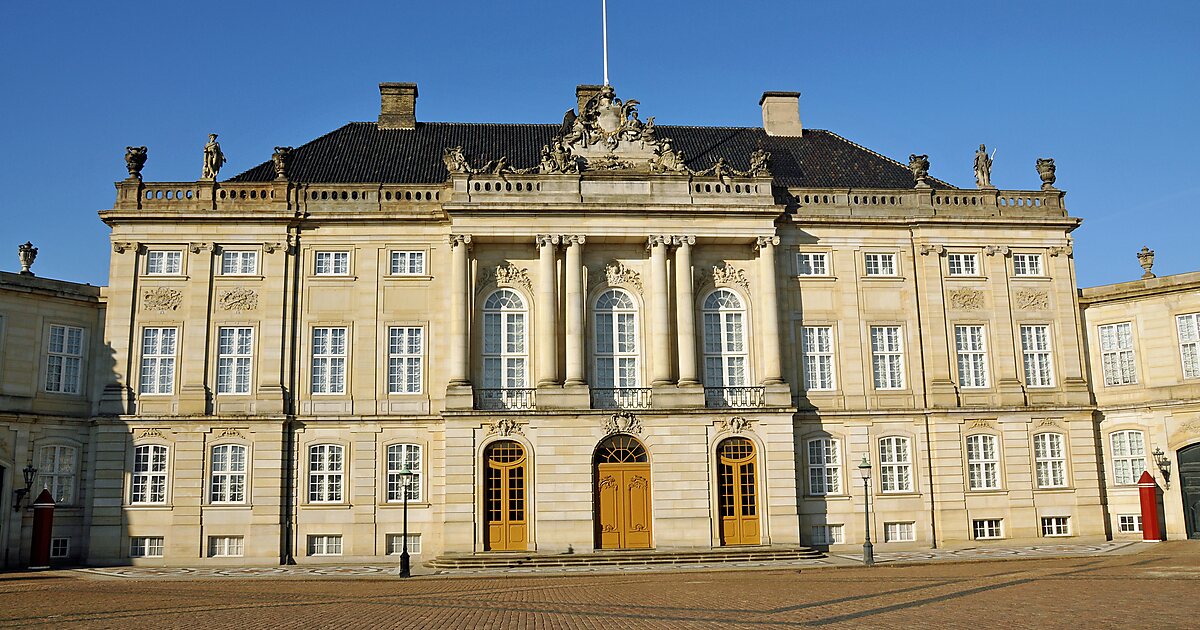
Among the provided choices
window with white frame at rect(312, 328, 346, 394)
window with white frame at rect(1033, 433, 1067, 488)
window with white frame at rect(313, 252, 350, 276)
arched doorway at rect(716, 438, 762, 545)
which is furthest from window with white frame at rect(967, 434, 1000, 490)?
window with white frame at rect(313, 252, 350, 276)

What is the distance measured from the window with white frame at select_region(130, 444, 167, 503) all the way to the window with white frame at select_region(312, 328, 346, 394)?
18.0 ft

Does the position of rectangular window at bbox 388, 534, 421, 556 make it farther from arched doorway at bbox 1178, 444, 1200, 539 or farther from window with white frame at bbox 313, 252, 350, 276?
arched doorway at bbox 1178, 444, 1200, 539

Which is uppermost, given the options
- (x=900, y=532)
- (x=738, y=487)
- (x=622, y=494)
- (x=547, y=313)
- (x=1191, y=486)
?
(x=547, y=313)

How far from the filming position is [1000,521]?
36.1 m

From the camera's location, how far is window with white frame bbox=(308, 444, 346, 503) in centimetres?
3459

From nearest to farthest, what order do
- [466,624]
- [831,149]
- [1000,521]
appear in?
1. [466,624]
2. [1000,521]
3. [831,149]

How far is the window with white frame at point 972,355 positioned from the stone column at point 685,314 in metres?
10.1

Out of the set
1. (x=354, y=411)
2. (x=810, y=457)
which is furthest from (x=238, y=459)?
(x=810, y=457)

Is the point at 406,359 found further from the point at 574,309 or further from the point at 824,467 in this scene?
the point at 824,467

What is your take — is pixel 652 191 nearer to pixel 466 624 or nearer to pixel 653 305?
pixel 653 305

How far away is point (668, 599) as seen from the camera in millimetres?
21109

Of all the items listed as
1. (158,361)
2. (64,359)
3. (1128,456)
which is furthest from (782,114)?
(64,359)

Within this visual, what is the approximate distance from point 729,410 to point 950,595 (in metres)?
14.1

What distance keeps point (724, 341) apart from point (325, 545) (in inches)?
611
